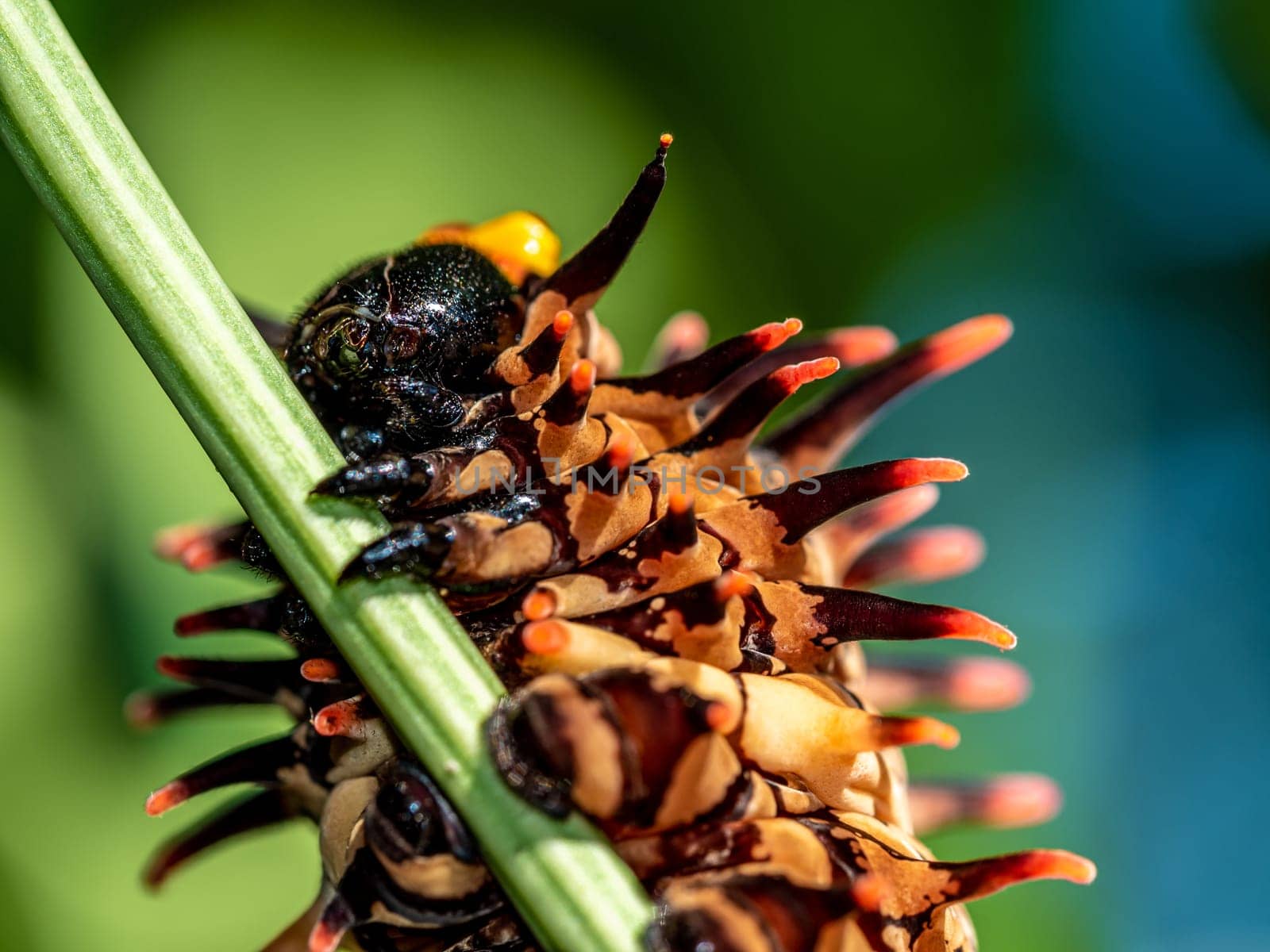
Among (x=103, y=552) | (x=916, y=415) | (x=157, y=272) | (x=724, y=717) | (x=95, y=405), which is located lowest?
(x=724, y=717)

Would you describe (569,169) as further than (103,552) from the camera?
Yes

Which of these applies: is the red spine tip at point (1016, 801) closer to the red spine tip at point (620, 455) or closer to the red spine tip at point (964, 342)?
the red spine tip at point (964, 342)

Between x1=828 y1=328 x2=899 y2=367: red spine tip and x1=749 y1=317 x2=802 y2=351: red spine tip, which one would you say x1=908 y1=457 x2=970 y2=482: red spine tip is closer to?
x1=749 y1=317 x2=802 y2=351: red spine tip

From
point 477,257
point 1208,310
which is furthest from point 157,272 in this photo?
point 1208,310

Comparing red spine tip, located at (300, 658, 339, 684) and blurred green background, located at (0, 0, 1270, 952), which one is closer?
red spine tip, located at (300, 658, 339, 684)

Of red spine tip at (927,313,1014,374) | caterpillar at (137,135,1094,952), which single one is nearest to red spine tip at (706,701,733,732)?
caterpillar at (137,135,1094,952)

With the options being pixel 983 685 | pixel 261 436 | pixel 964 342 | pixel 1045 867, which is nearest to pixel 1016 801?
pixel 983 685

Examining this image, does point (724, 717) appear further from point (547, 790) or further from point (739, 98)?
point (739, 98)
